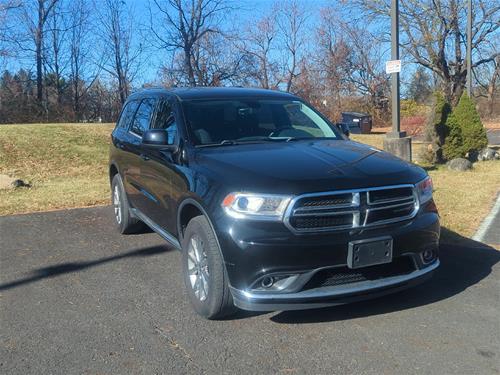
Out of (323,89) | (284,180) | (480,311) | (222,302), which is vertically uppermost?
(323,89)

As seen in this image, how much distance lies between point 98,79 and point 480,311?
3972 centimetres

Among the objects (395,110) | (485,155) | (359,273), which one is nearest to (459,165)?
(395,110)

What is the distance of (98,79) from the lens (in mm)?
40500

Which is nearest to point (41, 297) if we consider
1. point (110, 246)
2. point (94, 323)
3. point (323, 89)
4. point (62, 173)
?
point (94, 323)

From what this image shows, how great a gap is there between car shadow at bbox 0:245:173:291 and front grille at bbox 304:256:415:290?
271 centimetres

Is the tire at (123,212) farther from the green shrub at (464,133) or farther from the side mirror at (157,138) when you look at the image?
the green shrub at (464,133)

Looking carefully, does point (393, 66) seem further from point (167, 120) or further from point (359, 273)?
point (359, 273)

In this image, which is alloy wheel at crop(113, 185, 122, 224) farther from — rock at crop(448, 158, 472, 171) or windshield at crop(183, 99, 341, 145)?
rock at crop(448, 158, 472, 171)

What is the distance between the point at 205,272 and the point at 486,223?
463cm

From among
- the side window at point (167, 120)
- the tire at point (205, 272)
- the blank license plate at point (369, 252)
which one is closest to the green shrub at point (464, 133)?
the side window at point (167, 120)

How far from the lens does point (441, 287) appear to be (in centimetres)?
467

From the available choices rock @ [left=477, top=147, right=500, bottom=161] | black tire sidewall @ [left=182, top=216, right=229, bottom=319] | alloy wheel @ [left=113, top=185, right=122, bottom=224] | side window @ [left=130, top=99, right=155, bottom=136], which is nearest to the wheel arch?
alloy wheel @ [left=113, top=185, right=122, bottom=224]

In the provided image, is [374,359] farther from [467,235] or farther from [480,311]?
[467,235]

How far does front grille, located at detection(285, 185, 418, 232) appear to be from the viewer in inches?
139
